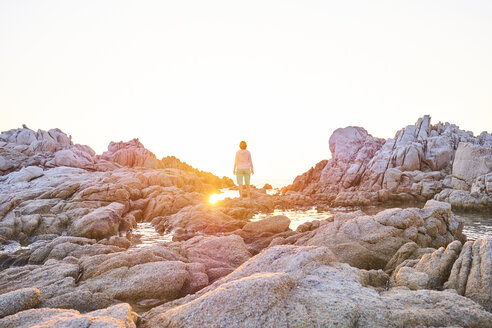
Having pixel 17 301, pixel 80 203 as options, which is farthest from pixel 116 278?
pixel 80 203

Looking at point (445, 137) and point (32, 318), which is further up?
point (445, 137)

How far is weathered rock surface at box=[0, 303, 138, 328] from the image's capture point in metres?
4.48

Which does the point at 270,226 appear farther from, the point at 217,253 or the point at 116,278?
the point at 116,278

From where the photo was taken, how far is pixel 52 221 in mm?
20219

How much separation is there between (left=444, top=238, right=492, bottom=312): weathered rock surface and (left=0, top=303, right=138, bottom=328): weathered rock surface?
21.4 feet

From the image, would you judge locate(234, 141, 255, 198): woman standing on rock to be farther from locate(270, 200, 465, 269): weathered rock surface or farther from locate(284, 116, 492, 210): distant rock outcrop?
locate(284, 116, 492, 210): distant rock outcrop

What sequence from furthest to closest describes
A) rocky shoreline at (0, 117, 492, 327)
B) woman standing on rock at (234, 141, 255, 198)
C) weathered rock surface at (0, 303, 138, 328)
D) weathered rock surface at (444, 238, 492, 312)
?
woman standing on rock at (234, 141, 255, 198) < weathered rock surface at (444, 238, 492, 312) < rocky shoreline at (0, 117, 492, 327) < weathered rock surface at (0, 303, 138, 328)

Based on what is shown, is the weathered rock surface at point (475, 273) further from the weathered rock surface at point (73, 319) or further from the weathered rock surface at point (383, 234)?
the weathered rock surface at point (73, 319)

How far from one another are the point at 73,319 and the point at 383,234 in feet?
34.9

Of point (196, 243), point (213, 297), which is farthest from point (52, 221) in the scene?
point (213, 297)

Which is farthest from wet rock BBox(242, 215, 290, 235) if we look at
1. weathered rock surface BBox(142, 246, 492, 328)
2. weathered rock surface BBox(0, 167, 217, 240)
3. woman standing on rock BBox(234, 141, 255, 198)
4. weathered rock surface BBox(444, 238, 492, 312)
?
weathered rock surface BBox(142, 246, 492, 328)

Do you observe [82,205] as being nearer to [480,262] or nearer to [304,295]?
[304,295]

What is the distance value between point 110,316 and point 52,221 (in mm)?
18904

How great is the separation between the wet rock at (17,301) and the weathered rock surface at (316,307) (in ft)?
8.51
